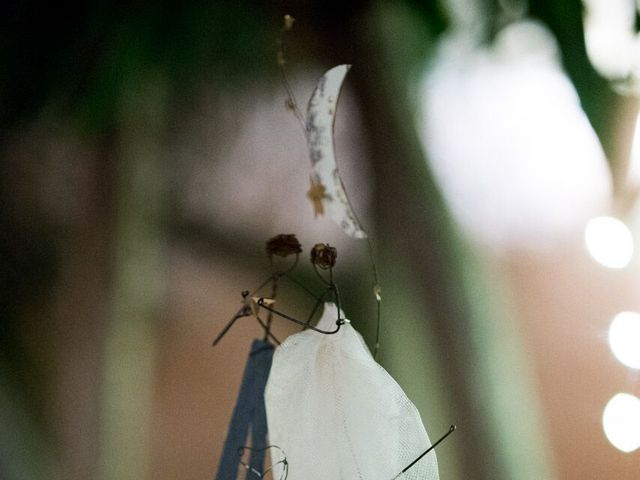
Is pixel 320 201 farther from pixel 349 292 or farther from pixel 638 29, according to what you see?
pixel 638 29

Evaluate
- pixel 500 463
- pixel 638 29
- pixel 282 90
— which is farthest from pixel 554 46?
pixel 500 463

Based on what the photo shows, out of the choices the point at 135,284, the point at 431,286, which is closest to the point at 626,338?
the point at 431,286

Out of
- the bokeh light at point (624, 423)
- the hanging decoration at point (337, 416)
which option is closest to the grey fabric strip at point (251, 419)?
the hanging decoration at point (337, 416)

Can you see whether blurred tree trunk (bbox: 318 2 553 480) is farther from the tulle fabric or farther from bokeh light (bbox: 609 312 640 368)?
the tulle fabric

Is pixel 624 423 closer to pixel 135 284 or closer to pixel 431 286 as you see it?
pixel 431 286

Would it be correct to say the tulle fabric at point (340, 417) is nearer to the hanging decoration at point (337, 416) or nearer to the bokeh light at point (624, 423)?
the hanging decoration at point (337, 416)

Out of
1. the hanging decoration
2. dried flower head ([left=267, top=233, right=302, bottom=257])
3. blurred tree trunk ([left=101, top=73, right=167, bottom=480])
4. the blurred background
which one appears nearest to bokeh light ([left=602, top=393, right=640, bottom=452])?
the blurred background
